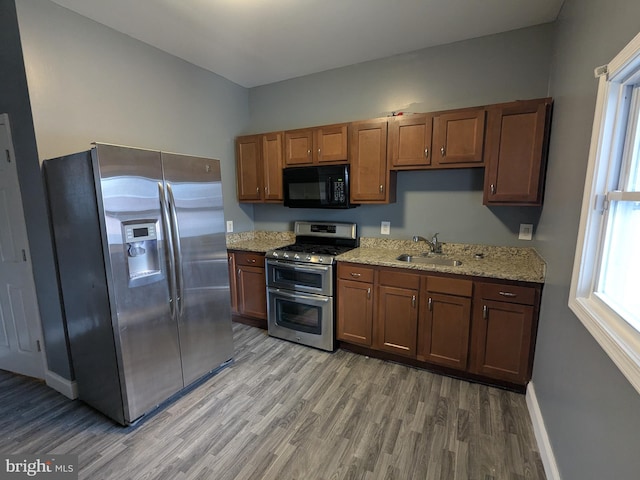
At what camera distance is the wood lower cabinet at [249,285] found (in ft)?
10.6

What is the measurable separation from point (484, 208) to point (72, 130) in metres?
3.41

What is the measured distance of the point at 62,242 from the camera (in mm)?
2010

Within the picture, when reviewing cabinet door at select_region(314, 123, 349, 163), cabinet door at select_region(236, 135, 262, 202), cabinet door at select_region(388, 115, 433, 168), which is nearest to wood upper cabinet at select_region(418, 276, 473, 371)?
cabinet door at select_region(388, 115, 433, 168)

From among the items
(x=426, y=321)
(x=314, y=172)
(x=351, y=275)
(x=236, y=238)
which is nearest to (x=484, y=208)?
(x=426, y=321)

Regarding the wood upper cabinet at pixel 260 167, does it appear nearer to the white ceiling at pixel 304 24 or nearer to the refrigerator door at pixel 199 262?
→ the white ceiling at pixel 304 24

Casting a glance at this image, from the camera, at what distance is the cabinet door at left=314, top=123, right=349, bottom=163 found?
2898 mm

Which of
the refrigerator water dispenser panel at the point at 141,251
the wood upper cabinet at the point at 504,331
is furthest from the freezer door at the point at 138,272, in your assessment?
the wood upper cabinet at the point at 504,331

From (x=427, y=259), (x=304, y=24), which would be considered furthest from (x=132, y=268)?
(x=427, y=259)

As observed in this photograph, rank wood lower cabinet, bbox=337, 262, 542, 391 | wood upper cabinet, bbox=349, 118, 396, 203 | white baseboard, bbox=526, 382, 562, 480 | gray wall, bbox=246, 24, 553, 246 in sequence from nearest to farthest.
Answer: white baseboard, bbox=526, 382, 562, 480 < wood lower cabinet, bbox=337, 262, 542, 391 < gray wall, bbox=246, 24, 553, 246 < wood upper cabinet, bbox=349, 118, 396, 203

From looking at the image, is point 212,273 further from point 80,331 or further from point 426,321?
point 426,321

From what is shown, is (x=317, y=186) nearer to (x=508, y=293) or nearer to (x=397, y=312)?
(x=397, y=312)

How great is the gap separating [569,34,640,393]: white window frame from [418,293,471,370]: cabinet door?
937mm

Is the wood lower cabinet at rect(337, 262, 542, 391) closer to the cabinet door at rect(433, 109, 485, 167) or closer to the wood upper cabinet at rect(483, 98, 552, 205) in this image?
the wood upper cabinet at rect(483, 98, 552, 205)

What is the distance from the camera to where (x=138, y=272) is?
1898 millimetres
